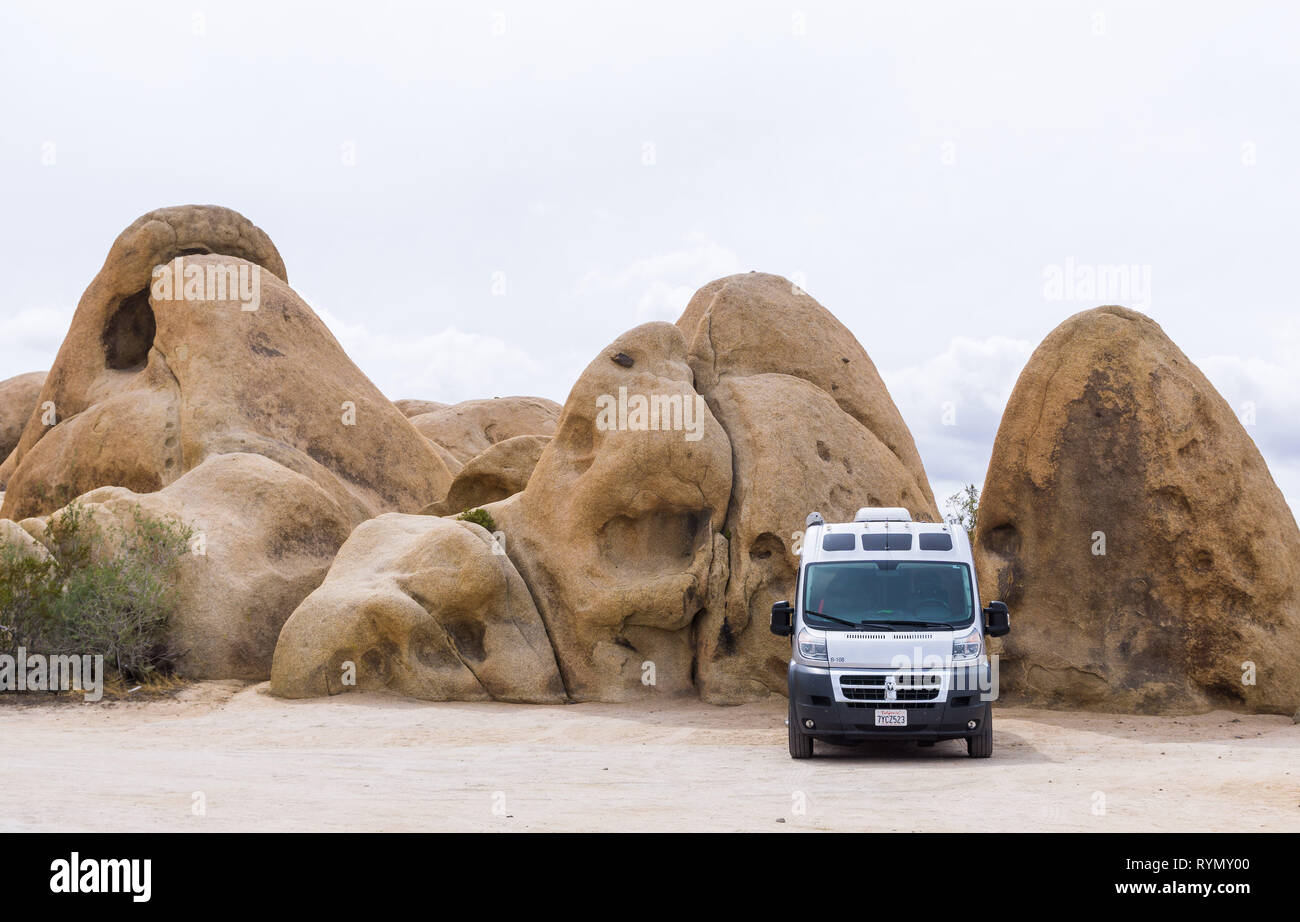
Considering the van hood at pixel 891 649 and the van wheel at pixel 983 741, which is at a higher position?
the van hood at pixel 891 649

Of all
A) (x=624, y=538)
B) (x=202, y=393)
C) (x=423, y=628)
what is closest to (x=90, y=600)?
(x=423, y=628)

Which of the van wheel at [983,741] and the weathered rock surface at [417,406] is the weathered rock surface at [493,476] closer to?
the van wheel at [983,741]

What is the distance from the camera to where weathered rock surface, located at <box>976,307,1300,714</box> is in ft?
53.6

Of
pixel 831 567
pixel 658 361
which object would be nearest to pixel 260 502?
pixel 658 361

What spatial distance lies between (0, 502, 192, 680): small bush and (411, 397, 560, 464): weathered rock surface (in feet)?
65.0

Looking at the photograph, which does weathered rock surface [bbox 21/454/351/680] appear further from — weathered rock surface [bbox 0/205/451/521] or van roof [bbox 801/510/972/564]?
van roof [bbox 801/510/972/564]

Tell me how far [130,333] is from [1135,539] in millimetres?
20685

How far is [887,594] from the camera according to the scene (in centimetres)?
1315

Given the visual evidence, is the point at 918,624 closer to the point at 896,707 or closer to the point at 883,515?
the point at 896,707

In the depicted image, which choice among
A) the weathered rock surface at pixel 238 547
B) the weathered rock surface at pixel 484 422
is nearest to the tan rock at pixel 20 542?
the weathered rock surface at pixel 238 547

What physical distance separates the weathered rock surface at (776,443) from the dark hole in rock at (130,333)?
40.4ft

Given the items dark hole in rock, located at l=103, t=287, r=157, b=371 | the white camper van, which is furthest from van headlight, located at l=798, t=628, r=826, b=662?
dark hole in rock, located at l=103, t=287, r=157, b=371

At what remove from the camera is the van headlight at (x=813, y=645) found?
12518mm

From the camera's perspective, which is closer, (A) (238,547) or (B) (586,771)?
(B) (586,771)
